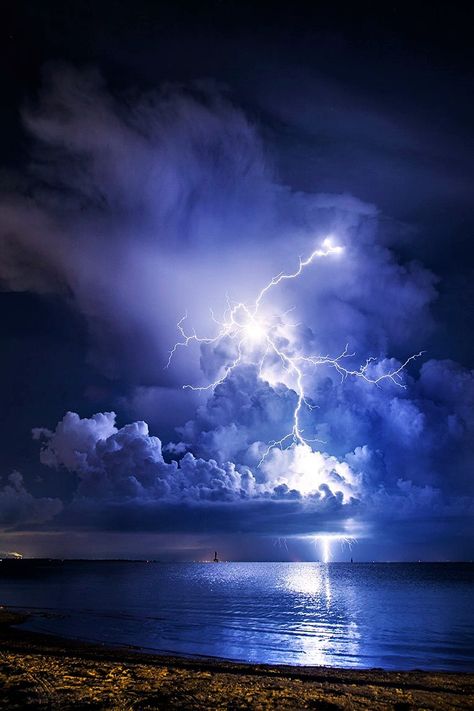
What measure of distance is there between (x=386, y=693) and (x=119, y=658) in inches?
512

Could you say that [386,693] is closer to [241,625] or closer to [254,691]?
[254,691]

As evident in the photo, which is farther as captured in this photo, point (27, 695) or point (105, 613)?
point (105, 613)

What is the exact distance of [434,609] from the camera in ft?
201

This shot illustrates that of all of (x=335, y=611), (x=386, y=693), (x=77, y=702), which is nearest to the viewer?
(x=77, y=702)

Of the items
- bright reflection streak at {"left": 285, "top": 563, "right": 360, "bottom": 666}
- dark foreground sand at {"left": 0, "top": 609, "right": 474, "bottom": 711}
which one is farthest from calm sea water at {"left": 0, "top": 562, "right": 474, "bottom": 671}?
dark foreground sand at {"left": 0, "top": 609, "right": 474, "bottom": 711}

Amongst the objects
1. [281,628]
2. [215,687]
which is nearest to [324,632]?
[281,628]

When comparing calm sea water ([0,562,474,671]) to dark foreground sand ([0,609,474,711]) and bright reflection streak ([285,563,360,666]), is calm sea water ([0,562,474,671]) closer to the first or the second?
bright reflection streak ([285,563,360,666])

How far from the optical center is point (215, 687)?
17.2 m

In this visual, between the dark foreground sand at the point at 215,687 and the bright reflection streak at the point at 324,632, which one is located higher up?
the dark foreground sand at the point at 215,687

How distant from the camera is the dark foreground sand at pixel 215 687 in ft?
48.0

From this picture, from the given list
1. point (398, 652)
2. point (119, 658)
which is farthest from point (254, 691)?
point (398, 652)

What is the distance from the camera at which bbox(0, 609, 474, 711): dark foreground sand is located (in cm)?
1462

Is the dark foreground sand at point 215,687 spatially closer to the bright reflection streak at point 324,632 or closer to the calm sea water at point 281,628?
the calm sea water at point 281,628

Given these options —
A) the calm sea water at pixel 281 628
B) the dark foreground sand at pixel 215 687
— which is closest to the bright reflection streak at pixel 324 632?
the calm sea water at pixel 281 628
